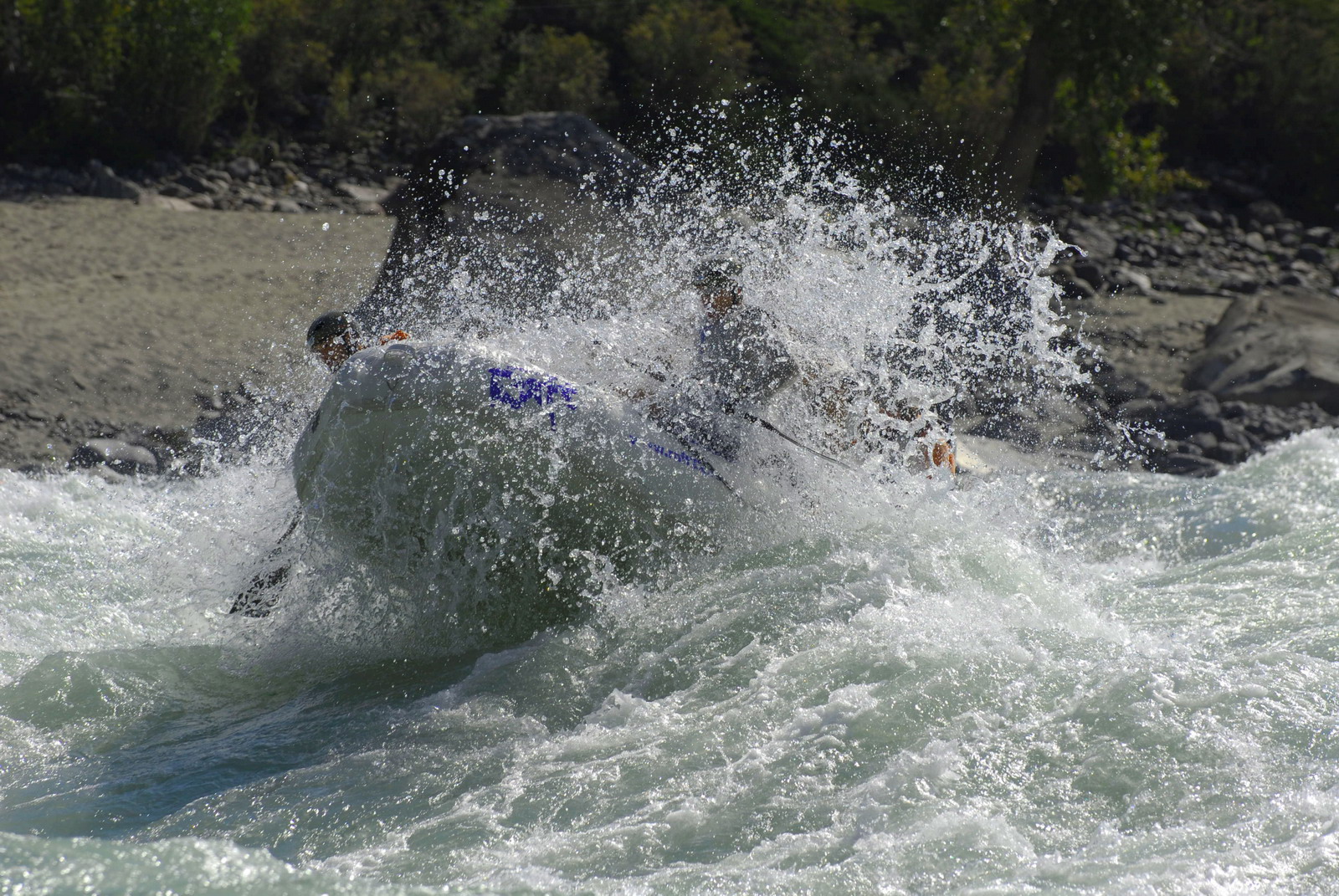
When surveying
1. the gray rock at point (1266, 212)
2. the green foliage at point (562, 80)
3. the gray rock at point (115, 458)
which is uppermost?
the gray rock at point (1266, 212)

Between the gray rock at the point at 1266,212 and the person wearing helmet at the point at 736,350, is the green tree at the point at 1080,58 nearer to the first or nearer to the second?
the gray rock at the point at 1266,212

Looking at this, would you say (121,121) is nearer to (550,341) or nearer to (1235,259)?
(550,341)

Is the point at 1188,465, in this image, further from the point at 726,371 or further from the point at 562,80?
the point at 562,80

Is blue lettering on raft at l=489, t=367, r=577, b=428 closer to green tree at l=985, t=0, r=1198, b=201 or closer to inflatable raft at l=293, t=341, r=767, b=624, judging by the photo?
inflatable raft at l=293, t=341, r=767, b=624

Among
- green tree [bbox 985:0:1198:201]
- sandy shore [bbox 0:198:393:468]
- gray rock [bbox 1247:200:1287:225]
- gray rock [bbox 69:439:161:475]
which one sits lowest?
gray rock [bbox 69:439:161:475]

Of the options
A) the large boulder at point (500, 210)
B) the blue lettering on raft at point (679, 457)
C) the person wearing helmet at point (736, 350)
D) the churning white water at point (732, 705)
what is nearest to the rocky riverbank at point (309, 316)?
the large boulder at point (500, 210)

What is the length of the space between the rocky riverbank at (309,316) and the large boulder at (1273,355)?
0.02 m

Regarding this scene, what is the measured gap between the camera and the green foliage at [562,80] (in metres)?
15.7

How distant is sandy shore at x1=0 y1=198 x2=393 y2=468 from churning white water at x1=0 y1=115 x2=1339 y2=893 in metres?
1.75

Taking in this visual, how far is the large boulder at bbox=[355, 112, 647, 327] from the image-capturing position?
1005cm

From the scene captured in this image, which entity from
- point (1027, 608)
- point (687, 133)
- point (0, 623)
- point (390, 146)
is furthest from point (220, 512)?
point (390, 146)

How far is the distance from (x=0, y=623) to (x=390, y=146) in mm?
10892

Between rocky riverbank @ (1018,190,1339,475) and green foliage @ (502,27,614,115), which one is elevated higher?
green foliage @ (502,27,614,115)

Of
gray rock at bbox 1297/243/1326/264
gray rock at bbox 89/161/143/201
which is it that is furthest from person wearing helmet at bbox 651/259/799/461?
gray rock at bbox 1297/243/1326/264
